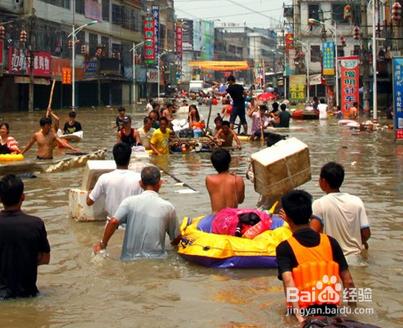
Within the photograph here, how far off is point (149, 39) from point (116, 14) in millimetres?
6637

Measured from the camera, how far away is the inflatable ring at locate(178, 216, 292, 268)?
691 cm

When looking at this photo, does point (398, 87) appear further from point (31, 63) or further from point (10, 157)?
point (31, 63)

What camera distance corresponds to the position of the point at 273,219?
746 cm

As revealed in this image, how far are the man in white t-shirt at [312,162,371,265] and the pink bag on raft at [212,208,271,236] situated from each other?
91 cm

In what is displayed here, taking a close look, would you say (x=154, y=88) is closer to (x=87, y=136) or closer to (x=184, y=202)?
(x=87, y=136)

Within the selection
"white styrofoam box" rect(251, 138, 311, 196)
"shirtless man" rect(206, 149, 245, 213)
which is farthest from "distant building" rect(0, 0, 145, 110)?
"white styrofoam box" rect(251, 138, 311, 196)

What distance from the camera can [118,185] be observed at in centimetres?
809

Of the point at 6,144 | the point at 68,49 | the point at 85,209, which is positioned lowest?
the point at 85,209

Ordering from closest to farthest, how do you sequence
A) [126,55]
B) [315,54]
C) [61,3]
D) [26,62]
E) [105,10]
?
1. [26,62]
2. [61,3]
3. [105,10]
4. [126,55]
5. [315,54]

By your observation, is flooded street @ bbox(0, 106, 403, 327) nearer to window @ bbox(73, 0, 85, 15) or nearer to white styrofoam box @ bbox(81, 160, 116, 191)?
white styrofoam box @ bbox(81, 160, 116, 191)

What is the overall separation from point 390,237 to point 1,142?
28.0ft

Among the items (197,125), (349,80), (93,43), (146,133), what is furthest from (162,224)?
(93,43)

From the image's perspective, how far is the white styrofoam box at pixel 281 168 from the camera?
7934 mm

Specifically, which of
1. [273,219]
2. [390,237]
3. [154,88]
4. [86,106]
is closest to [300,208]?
[273,219]
